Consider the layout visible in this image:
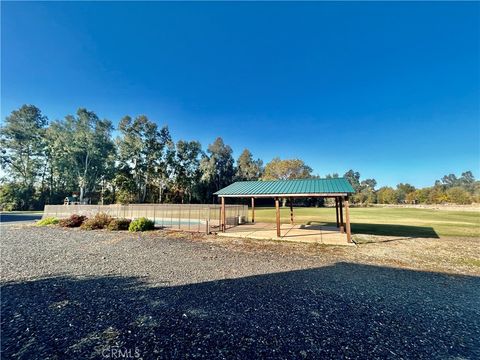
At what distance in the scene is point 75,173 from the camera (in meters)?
36.2

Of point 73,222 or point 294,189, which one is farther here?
point 73,222

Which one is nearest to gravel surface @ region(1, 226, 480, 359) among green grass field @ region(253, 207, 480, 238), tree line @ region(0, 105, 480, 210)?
green grass field @ region(253, 207, 480, 238)

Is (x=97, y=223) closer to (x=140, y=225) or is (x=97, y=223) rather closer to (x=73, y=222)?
(x=73, y=222)

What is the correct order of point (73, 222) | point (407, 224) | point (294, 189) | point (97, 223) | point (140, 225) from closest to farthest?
1. point (294, 189)
2. point (140, 225)
3. point (97, 223)
4. point (73, 222)
5. point (407, 224)

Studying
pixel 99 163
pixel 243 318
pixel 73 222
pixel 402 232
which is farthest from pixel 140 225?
pixel 99 163

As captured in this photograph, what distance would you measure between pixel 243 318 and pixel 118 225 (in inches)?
515

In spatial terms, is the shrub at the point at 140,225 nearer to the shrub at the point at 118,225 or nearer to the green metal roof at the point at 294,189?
the shrub at the point at 118,225

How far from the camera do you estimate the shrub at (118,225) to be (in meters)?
13.7

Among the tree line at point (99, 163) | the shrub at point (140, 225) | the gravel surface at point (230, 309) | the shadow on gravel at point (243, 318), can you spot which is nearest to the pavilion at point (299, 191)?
the gravel surface at point (230, 309)

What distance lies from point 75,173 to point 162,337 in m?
43.8

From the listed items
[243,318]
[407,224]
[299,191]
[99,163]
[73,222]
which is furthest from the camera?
[99,163]

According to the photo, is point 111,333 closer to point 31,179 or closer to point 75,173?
point 75,173

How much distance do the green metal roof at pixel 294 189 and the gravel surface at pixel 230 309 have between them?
4.20m

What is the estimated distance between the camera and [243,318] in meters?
3.77
